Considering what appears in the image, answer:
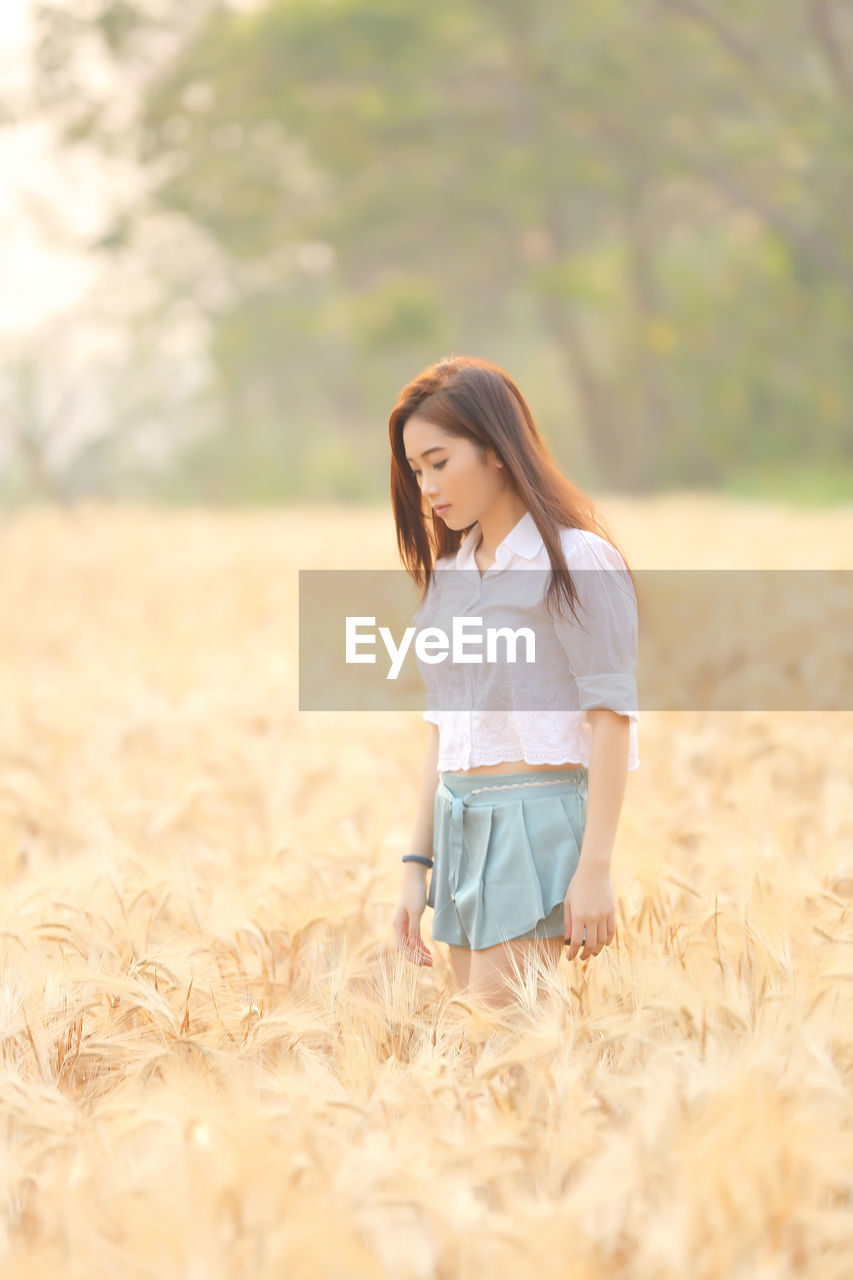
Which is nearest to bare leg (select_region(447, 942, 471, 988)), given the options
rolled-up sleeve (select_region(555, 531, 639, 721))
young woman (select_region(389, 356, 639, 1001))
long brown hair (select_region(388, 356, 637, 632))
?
young woman (select_region(389, 356, 639, 1001))

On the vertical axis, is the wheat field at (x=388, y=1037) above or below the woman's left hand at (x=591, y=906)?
below

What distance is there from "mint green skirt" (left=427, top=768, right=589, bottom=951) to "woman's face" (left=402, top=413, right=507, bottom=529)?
1.40 ft

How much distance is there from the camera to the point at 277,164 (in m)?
21.8

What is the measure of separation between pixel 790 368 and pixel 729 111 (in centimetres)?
540

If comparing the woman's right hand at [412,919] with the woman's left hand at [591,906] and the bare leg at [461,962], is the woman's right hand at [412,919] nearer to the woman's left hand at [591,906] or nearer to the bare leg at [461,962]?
the bare leg at [461,962]

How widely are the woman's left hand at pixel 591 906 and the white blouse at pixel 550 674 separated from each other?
195 mm

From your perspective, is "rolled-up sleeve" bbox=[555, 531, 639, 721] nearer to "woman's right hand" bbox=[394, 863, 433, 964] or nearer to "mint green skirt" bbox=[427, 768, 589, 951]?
"mint green skirt" bbox=[427, 768, 589, 951]

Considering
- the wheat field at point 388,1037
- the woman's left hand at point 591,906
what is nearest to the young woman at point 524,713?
the woman's left hand at point 591,906

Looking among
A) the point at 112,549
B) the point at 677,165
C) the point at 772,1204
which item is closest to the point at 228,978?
the point at 772,1204

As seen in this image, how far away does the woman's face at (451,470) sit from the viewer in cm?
201

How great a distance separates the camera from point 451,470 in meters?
2.01

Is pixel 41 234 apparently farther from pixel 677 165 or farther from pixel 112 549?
pixel 112 549

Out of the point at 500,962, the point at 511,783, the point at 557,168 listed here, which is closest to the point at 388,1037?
the point at 500,962

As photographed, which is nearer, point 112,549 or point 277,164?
point 112,549
